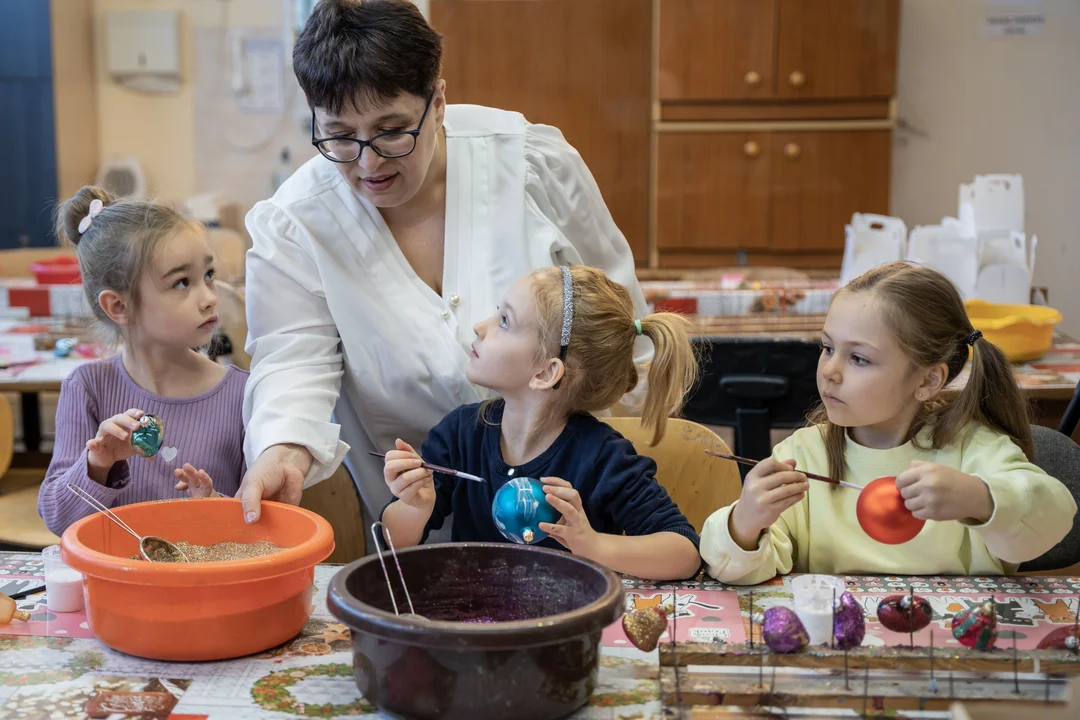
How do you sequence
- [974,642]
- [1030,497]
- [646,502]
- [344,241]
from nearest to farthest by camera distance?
1. [974,642]
2. [1030,497]
3. [646,502]
4. [344,241]

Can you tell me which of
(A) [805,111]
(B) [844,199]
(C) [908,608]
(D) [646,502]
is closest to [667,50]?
(A) [805,111]

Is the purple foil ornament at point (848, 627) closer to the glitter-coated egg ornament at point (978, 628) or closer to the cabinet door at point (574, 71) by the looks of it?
the glitter-coated egg ornament at point (978, 628)

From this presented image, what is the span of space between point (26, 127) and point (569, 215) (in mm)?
4426

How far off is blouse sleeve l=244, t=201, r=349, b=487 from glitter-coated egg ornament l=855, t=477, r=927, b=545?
815mm

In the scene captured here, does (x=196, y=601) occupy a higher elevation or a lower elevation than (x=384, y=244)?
lower

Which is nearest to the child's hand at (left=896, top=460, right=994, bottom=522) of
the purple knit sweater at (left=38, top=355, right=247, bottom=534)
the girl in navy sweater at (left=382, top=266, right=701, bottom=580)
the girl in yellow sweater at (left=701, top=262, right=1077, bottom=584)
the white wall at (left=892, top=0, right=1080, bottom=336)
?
the girl in yellow sweater at (left=701, top=262, right=1077, bottom=584)

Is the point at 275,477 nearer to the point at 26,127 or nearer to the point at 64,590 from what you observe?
the point at 64,590

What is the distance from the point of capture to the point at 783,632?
1.11 metres

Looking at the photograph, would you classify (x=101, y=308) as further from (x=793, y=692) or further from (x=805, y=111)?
(x=805, y=111)

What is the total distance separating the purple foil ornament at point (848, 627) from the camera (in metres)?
1.13

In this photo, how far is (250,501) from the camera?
4.57ft

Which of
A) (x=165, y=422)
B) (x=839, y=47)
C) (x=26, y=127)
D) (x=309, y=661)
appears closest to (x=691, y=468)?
(x=309, y=661)

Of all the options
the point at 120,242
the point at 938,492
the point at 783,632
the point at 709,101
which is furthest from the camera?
the point at 709,101

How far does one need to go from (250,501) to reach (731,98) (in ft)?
13.2
